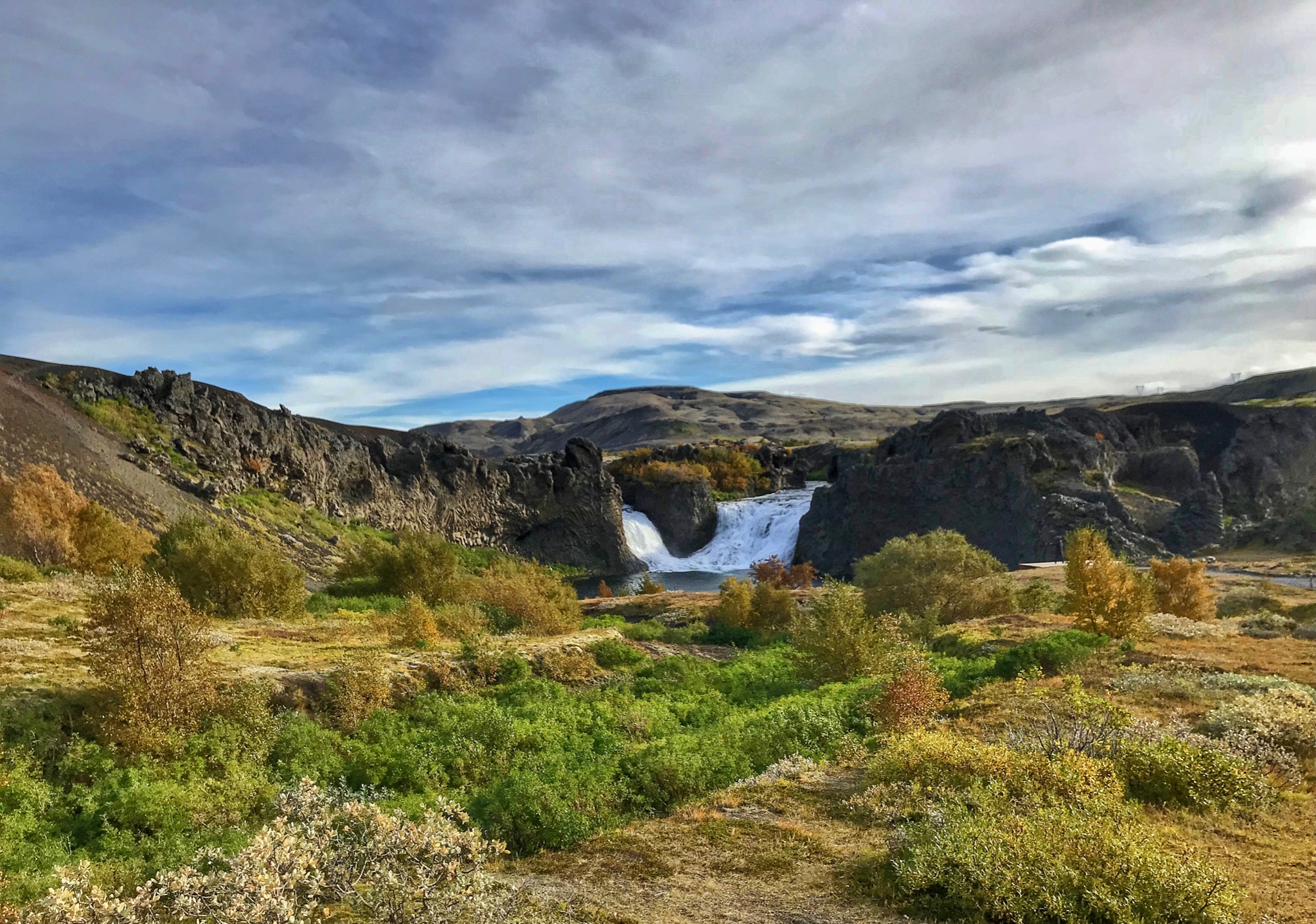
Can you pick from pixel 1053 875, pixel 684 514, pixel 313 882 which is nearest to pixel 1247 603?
pixel 1053 875

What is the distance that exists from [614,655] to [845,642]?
5.28 metres

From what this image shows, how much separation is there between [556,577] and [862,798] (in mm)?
17432

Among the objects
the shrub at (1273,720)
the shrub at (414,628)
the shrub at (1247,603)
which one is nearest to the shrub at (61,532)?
the shrub at (414,628)

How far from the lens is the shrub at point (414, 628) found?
15.9 metres

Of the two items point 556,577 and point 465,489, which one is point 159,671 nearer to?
point 556,577

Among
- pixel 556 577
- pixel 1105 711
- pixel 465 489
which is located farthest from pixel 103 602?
pixel 465 489

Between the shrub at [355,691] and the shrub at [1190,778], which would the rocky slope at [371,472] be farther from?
the shrub at [1190,778]

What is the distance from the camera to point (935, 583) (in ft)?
81.5

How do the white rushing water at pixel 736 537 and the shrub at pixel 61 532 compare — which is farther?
the white rushing water at pixel 736 537

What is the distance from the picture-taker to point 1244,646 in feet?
57.7

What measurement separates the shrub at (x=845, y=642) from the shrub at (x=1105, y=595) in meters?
5.72

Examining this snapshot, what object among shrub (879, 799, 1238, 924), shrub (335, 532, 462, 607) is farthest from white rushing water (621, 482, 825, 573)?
shrub (879, 799, 1238, 924)

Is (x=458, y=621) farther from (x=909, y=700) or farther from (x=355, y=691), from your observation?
(x=909, y=700)

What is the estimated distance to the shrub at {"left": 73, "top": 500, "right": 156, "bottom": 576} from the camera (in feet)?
70.9
